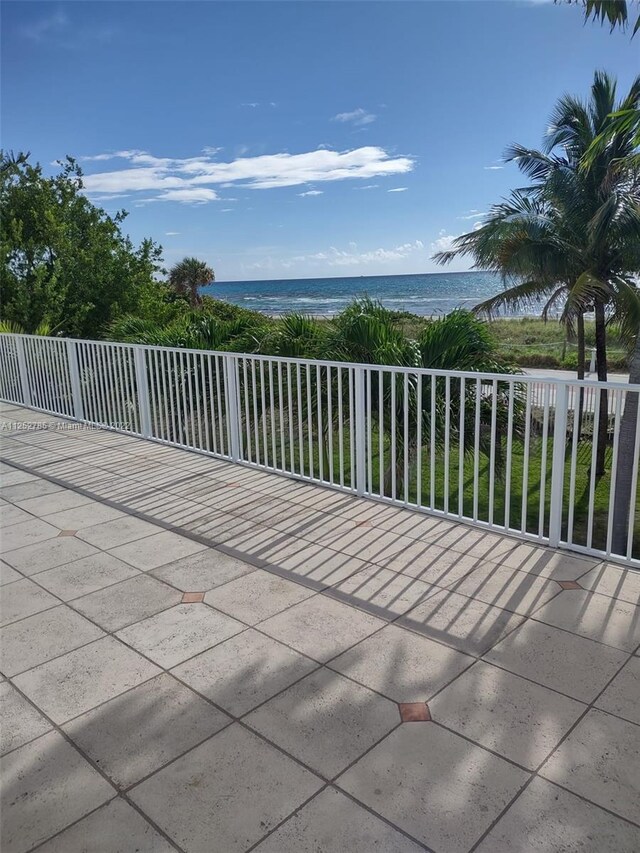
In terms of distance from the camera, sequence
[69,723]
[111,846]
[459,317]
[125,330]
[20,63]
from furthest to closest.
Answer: [20,63], [125,330], [459,317], [69,723], [111,846]

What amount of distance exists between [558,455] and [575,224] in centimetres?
865

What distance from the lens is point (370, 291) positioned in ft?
192

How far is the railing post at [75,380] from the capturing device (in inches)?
267

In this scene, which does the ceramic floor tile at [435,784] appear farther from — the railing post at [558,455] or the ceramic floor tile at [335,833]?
the railing post at [558,455]

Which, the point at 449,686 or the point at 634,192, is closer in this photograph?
the point at 449,686

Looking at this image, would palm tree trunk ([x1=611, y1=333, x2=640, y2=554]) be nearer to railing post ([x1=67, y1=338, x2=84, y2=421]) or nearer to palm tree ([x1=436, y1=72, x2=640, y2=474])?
palm tree ([x1=436, y1=72, x2=640, y2=474])

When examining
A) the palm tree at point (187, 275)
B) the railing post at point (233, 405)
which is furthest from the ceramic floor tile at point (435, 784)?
the palm tree at point (187, 275)

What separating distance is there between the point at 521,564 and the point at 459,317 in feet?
9.35

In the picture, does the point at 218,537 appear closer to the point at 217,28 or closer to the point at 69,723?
the point at 69,723

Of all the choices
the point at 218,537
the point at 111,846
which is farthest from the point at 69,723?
the point at 218,537

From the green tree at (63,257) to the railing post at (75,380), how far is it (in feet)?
13.1

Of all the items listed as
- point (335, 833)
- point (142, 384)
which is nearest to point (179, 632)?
point (335, 833)

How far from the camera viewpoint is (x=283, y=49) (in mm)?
10938

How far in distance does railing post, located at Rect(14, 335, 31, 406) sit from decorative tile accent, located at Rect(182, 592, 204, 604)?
19.6 feet
